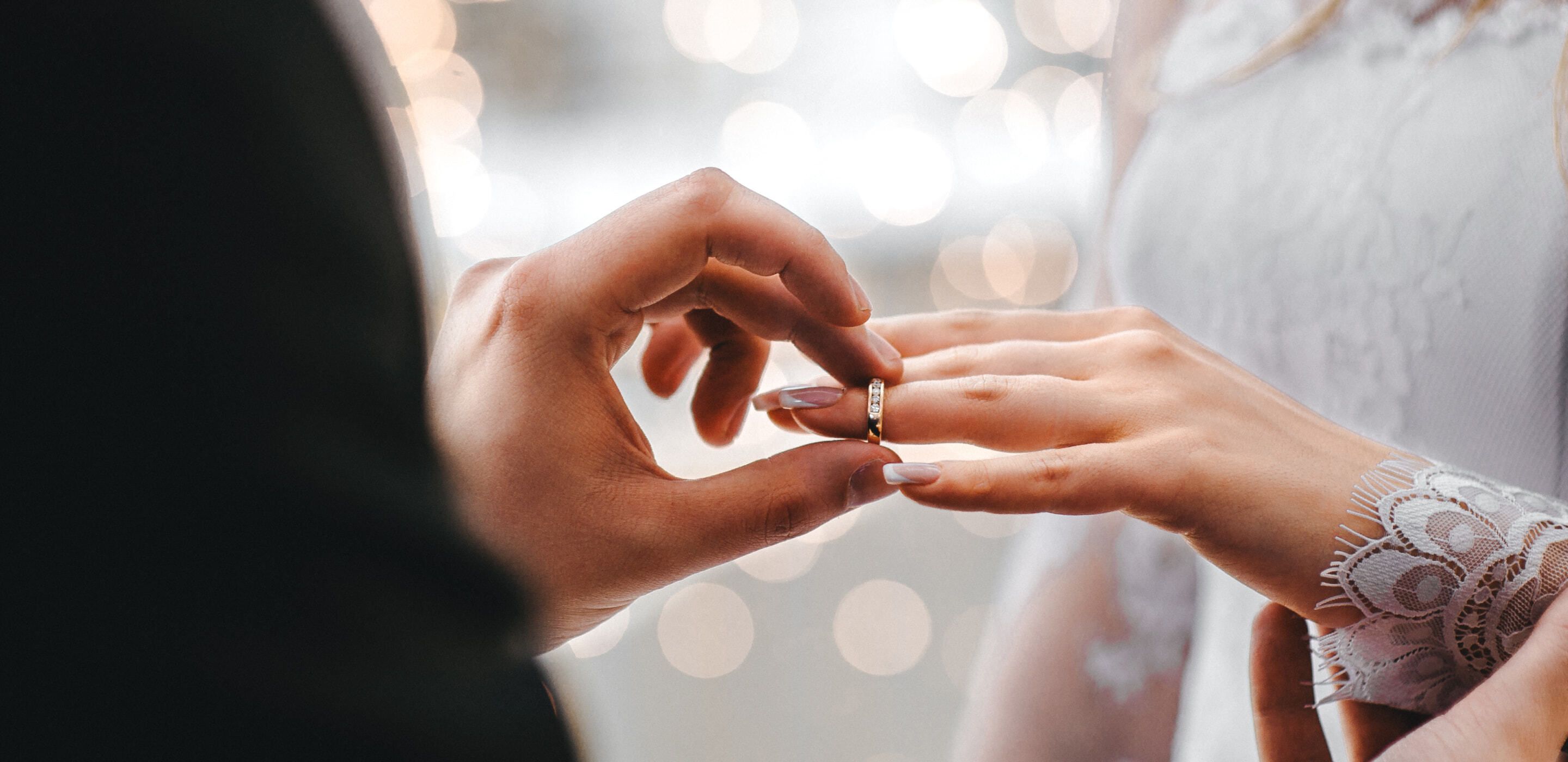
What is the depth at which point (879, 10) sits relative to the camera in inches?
58.4

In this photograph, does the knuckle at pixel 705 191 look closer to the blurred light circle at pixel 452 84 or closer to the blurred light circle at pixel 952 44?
the blurred light circle at pixel 952 44

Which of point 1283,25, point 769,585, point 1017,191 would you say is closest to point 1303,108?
point 1283,25

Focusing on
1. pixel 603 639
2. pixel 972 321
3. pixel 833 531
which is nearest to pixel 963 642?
pixel 833 531

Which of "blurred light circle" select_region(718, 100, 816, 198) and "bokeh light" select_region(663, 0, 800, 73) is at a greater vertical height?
"bokeh light" select_region(663, 0, 800, 73)

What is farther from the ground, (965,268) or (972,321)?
(972,321)

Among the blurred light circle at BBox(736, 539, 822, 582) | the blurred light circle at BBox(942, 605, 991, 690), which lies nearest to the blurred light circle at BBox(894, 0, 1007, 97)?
the blurred light circle at BBox(736, 539, 822, 582)

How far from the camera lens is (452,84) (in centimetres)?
150

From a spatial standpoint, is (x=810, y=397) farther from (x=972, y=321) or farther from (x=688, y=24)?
(x=688, y=24)

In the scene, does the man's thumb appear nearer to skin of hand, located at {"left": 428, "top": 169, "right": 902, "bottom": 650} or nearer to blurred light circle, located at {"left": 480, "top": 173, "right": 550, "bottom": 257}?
skin of hand, located at {"left": 428, "top": 169, "right": 902, "bottom": 650}

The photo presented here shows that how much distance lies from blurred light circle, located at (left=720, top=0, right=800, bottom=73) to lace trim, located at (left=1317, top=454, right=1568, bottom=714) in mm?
1249

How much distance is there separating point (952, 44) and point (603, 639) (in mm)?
1332

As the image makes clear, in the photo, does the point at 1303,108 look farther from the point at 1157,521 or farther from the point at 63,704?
the point at 63,704

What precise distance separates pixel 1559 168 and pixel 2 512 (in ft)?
A: 2.78

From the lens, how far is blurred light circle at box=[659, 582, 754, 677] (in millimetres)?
1556
